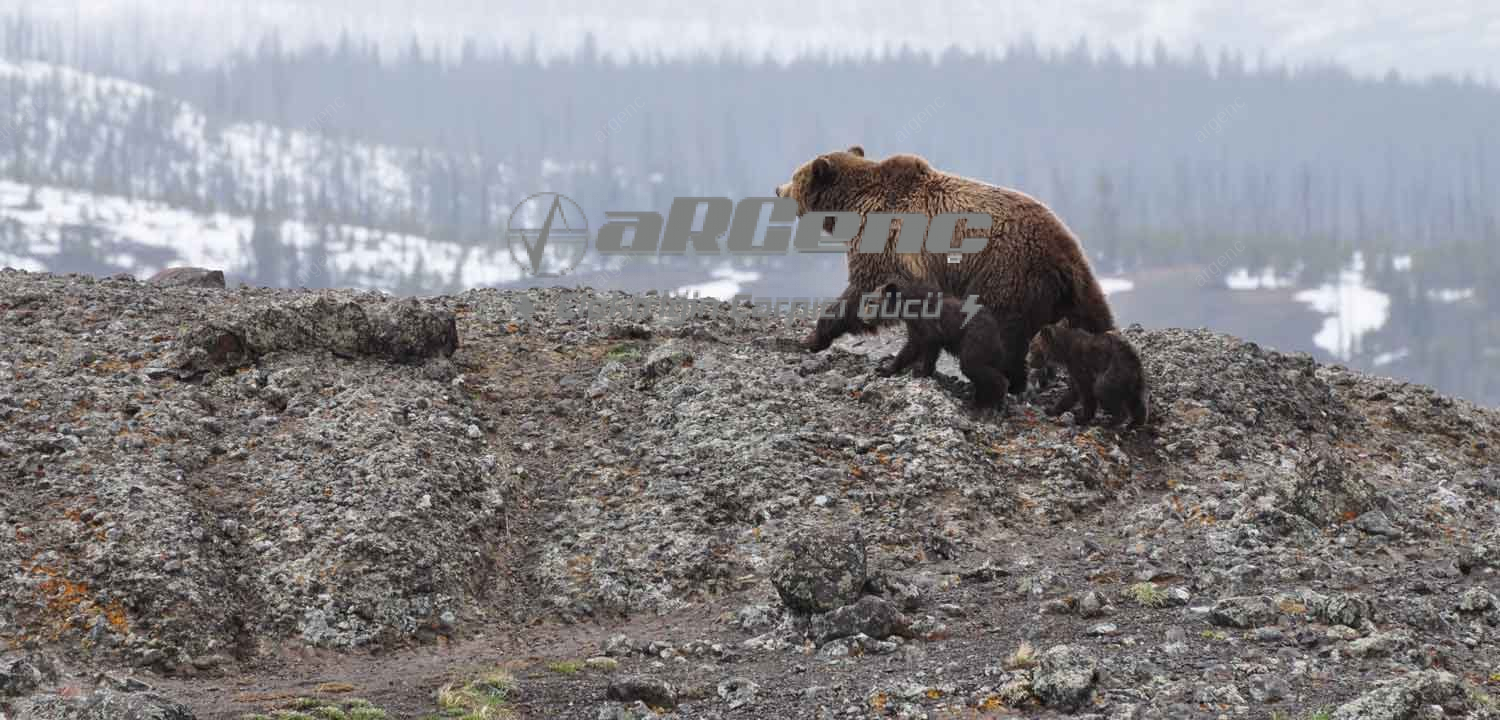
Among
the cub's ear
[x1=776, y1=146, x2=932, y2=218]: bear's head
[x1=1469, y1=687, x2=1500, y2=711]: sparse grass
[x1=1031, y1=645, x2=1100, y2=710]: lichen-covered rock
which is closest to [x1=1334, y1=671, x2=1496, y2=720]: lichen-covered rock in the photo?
[x1=1469, y1=687, x2=1500, y2=711]: sparse grass

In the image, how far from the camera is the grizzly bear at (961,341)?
11.8 m

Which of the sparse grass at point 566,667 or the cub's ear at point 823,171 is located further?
the cub's ear at point 823,171

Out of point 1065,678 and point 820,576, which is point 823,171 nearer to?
point 820,576

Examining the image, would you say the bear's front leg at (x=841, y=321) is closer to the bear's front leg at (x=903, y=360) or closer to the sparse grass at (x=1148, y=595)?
the bear's front leg at (x=903, y=360)

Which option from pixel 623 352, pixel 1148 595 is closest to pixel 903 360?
pixel 623 352

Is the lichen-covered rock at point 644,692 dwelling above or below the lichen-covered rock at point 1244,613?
below

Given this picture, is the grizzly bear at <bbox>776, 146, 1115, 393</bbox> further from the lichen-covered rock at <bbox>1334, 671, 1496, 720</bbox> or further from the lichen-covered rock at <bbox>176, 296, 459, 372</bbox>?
the lichen-covered rock at <bbox>1334, 671, 1496, 720</bbox>

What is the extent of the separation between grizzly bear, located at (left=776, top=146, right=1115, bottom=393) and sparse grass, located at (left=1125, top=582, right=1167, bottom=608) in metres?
3.79

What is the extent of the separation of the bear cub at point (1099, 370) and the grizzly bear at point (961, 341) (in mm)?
385

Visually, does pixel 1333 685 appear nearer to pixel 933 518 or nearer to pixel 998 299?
pixel 933 518

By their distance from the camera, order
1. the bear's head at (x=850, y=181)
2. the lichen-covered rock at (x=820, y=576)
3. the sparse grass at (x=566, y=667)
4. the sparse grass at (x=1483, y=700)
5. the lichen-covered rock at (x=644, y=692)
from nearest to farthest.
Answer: the sparse grass at (x=1483, y=700) < the lichen-covered rock at (x=644, y=692) < the sparse grass at (x=566, y=667) < the lichen-covered rock at (x=820, y=576) < the bear's head at (x=850, y=181)

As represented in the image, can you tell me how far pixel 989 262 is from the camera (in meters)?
12.2

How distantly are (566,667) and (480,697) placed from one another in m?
0.74

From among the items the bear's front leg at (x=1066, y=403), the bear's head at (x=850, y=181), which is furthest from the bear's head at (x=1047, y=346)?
the bear's head at (x=850, y=181)
